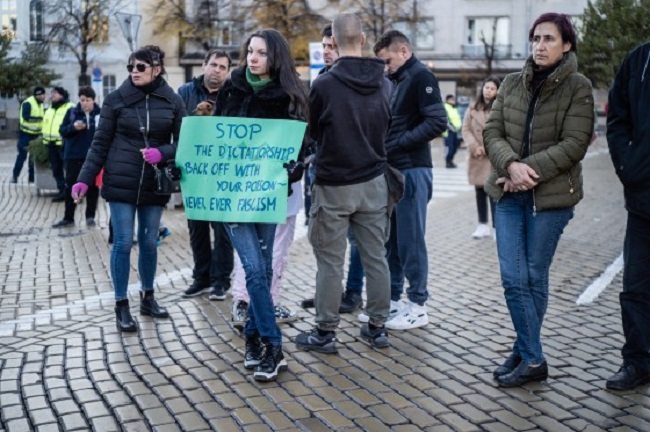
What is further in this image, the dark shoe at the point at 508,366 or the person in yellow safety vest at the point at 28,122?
the person in yellow safety vest at the point at 28,122

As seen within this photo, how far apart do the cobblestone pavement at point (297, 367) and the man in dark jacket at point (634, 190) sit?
23 centimetres

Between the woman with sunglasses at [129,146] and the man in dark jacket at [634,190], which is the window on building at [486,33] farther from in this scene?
the man in dark jacket at [634,190]

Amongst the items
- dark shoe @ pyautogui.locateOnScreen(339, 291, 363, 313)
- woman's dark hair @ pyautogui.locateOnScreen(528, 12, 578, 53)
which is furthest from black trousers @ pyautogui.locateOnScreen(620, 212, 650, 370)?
dark shoe @ pyautogui.locateOnScreen(339, 291, 363, 313)

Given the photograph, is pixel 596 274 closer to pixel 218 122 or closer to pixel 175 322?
pixel 175 322

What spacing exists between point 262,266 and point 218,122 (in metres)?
0.91

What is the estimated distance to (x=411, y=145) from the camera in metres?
6.15

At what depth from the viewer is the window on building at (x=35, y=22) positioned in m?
41.2

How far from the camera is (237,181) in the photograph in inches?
207

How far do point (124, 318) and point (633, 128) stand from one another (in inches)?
145

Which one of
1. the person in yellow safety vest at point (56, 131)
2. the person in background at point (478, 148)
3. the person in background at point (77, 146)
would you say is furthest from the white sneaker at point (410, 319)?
the person in yellow safety vest at point (56, 131)

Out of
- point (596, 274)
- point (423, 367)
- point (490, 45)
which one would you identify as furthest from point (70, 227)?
point (490, 45)

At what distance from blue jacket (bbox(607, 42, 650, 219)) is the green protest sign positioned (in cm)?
181

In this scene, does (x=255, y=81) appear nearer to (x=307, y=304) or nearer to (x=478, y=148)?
(x=307, y=304)

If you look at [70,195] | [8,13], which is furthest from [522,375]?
[8,13]
